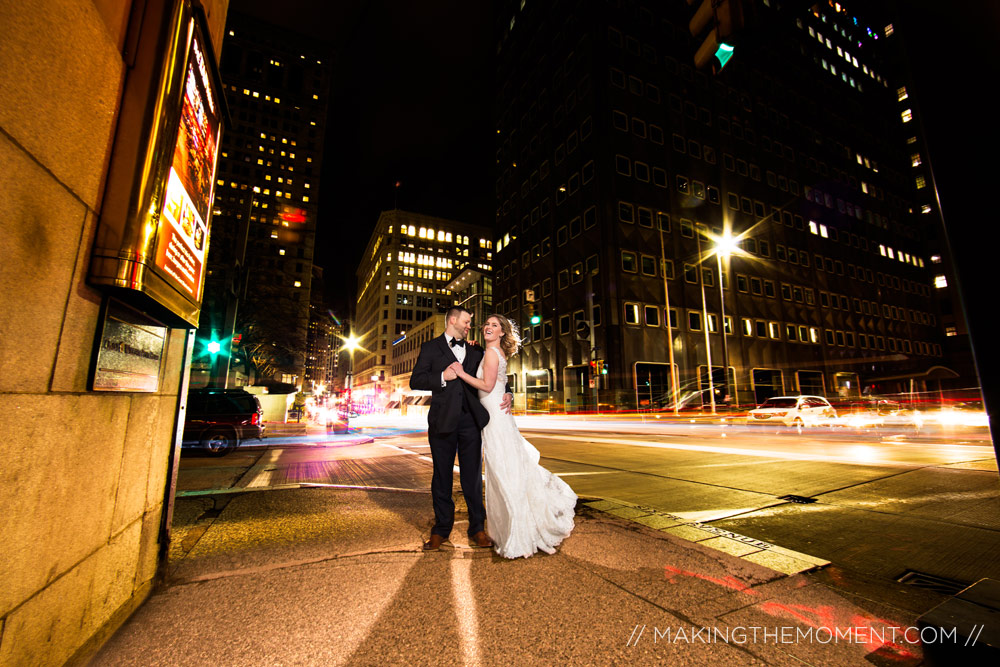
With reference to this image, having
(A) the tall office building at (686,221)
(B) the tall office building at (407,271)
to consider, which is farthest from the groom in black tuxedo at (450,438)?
(B) the tall office building at (407,271)

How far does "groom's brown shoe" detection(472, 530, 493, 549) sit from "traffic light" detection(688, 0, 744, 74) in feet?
17.0

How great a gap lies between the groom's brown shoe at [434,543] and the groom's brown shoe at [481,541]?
0.29m

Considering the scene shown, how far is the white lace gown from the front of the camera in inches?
130

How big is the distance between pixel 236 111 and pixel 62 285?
103m

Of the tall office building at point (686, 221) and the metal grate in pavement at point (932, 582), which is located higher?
the tall office building at point (686, 221)

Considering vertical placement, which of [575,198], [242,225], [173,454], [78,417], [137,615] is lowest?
[137,615]

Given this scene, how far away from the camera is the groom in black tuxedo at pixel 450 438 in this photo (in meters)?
3.50

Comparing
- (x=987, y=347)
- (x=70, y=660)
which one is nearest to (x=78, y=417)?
(x=70, y=660)

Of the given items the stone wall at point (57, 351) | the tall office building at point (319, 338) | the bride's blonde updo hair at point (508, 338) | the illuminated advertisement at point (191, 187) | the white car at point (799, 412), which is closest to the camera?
the stone wall at point (57, 351)

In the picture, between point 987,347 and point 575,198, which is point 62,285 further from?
point 575,198

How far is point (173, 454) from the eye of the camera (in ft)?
9.48

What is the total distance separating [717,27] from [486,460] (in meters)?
5.36

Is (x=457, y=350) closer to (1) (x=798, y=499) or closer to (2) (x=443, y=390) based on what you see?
(2) (x=443, y=390)

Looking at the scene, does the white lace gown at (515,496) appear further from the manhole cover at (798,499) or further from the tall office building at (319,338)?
the tall office building at (319,338)
